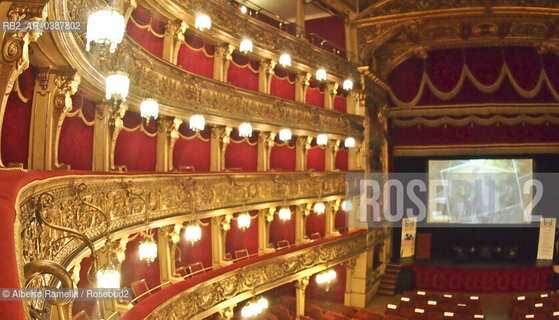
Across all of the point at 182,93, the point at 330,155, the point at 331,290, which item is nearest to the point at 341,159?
the point at 330,155

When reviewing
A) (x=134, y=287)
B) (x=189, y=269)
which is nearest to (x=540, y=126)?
(x=189, y=269)

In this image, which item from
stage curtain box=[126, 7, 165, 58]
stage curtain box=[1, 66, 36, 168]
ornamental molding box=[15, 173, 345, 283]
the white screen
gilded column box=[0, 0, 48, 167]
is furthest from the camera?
the white screen

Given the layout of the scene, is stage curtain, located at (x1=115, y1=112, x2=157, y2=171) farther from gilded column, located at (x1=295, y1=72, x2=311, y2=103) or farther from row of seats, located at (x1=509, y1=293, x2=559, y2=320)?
row of seats, located at (x1=509, y1=293, x2=559, y2=320)

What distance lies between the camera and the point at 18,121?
6.45 m

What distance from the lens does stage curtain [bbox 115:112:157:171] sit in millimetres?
10391

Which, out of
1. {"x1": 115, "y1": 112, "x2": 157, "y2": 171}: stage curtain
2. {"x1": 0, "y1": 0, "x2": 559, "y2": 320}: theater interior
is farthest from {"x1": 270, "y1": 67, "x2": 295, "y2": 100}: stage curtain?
{"x1": 115, "y1": 112, "x2": 157, "y2": 171}: stage curtain

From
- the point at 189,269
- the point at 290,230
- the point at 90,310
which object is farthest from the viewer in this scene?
the point at 290,230

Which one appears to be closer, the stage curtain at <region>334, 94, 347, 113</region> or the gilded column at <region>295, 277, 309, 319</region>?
the gilded column at <region>295, 277, 309, 319</region>

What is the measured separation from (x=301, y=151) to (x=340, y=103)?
4.37 m

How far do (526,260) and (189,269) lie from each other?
59.6 feet

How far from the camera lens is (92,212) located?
21.0 ft

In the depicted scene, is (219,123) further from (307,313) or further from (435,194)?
(435,194)

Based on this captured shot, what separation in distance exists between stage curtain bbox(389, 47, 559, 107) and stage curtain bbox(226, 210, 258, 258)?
1125 centimetres

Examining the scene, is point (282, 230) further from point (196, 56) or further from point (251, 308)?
point (196, 56)
